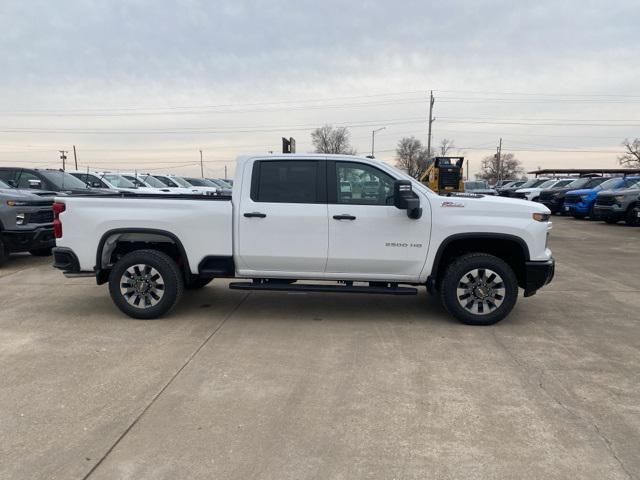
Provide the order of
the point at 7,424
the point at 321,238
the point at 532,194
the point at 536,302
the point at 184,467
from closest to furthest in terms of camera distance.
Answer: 1. the point at 184,467
2. the point at 7,424
3. the point at 321,238
4. the point at 536,302
5. the point at 532,194

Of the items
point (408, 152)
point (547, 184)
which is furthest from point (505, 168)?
point (547, 184)

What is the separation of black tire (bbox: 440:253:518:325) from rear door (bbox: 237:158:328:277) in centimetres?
147

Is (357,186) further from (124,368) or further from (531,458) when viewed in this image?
(531,458)

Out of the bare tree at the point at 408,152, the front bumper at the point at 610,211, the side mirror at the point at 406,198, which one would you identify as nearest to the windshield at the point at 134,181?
the side mirror at the point at 406,198

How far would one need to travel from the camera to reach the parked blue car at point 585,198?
1995 cm

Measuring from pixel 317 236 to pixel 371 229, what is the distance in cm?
61

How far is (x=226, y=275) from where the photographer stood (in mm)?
5789

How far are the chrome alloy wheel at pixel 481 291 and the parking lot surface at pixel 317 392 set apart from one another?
0.26m

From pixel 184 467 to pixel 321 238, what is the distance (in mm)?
3096

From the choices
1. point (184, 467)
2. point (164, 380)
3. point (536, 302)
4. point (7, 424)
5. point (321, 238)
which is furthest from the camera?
point (536, 302)

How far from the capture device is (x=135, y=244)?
20.0 ft

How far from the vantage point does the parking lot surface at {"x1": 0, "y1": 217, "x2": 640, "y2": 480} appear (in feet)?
9.82

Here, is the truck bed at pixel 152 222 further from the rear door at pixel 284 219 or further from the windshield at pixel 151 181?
the windshield at pixel 151 181

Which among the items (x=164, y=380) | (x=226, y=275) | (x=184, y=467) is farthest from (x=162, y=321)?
(x=184, y=467)
